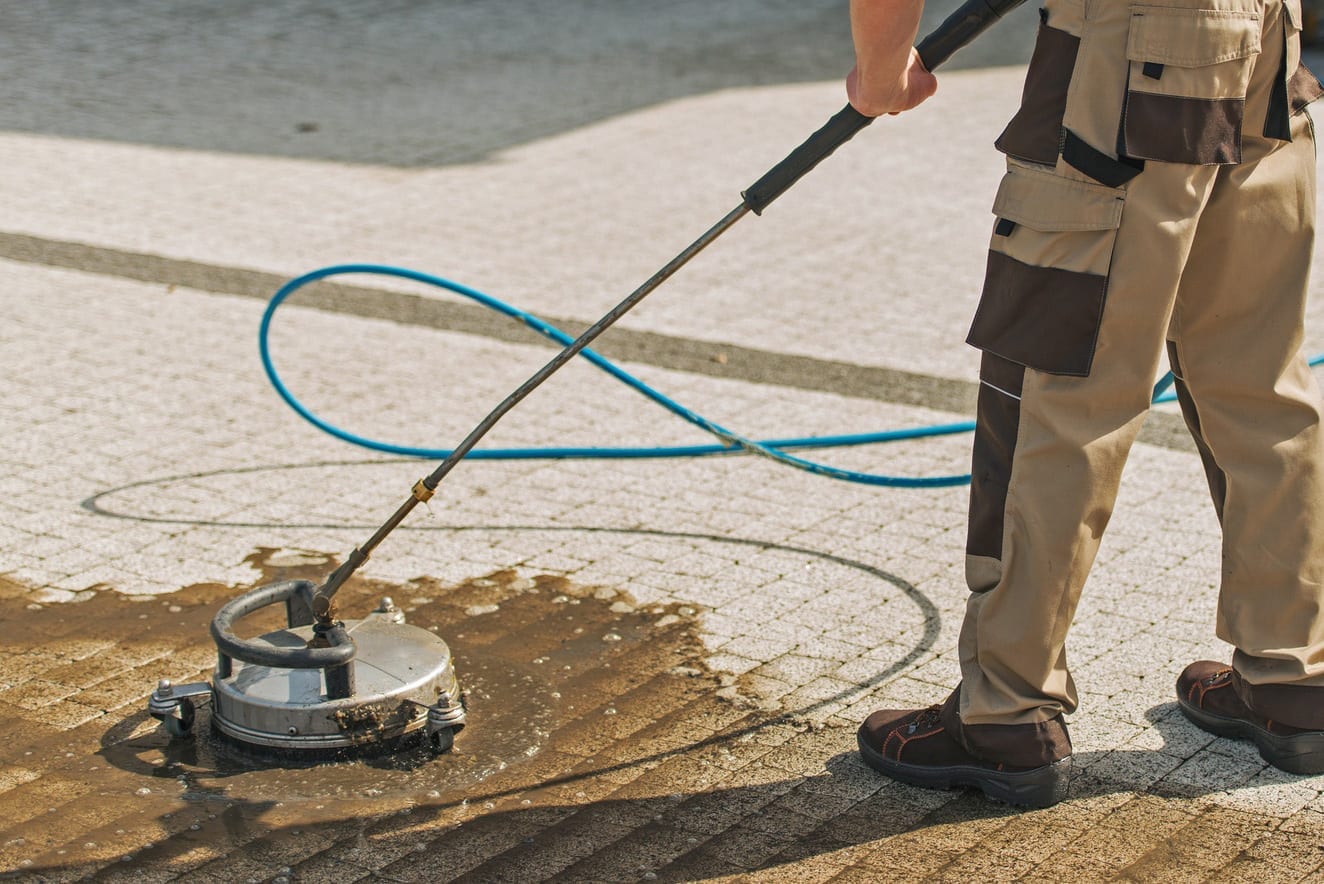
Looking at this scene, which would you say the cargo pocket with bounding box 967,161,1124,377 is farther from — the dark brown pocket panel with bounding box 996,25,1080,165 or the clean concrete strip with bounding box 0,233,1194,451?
the clean concrete strip with bounding box 0,233,1194,451

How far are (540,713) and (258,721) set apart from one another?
2.05 feet

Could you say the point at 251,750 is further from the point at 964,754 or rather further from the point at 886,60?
the point at 886,60

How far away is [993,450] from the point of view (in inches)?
131

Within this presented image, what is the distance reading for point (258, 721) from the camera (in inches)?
143

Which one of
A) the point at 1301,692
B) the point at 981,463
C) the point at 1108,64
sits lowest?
the point at 1301,692

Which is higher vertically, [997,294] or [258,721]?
[997,294]

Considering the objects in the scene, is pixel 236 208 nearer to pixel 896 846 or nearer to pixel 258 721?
pixel 258 721

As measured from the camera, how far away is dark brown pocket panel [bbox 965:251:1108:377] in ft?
10.3

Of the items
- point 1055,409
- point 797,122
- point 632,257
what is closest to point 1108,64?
point 1055,409

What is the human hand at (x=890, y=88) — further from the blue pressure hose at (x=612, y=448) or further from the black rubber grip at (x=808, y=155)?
the blue pressure hose at (x=612, y=448)

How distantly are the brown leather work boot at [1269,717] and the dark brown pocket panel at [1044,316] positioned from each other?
923 mm

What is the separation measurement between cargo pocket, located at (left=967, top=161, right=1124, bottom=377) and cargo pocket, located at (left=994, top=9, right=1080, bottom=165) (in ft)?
0.13

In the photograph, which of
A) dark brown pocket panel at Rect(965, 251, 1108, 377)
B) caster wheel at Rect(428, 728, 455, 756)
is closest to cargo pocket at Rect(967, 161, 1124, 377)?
dark brown pocket panel at Rect(965, 251, 1108, 377)

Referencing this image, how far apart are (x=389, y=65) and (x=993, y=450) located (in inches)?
406
